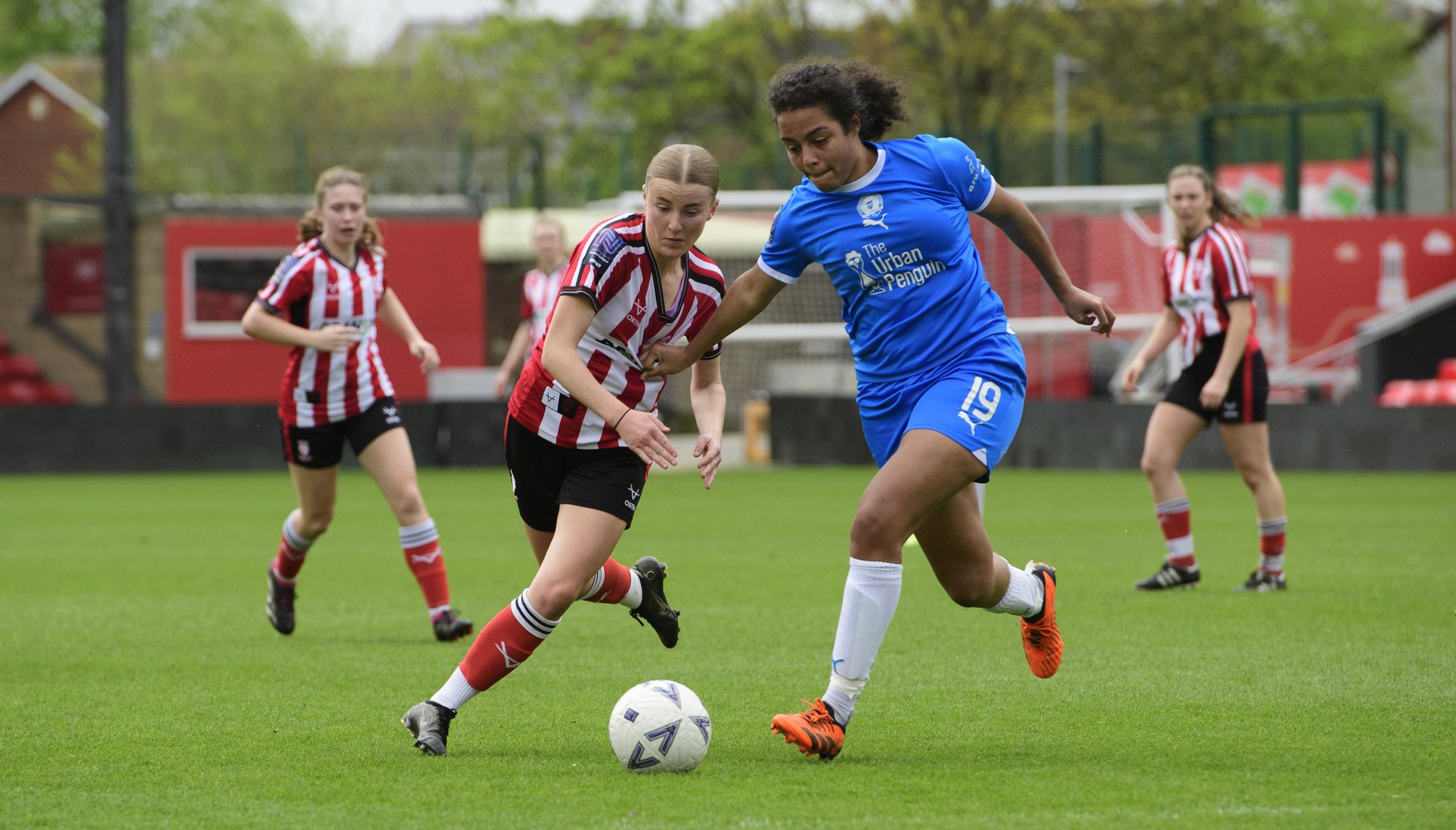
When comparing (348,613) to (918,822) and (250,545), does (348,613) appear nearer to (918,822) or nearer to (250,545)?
(250,545)

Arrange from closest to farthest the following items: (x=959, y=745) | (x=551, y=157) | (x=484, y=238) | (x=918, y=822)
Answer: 1. (x=918, y=822)
2. (x=959, y=745)
3. (x=484, y=238)
4. (x=551, y=157)

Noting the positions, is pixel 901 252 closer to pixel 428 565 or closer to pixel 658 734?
pixel 658 734

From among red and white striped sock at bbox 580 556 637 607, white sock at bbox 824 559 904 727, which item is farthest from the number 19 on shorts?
red and white striped sock at bbox 580 556 637 607

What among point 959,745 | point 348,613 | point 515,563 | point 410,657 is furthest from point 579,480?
point 515,563

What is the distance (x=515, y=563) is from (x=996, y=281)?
11.3 meters

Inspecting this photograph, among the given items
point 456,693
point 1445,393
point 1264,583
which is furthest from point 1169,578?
point 1445,393

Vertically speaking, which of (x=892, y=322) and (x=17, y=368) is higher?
(x=892, y=322)

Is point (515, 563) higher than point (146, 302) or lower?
lower

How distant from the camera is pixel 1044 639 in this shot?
5723mm

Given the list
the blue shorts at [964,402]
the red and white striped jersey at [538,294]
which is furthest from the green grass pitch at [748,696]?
the red and white striped jersey at [538,294]

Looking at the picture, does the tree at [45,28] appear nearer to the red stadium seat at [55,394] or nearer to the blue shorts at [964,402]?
the red stadium seat at [55,394]

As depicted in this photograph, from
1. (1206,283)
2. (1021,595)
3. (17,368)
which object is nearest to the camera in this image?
(1021,595)

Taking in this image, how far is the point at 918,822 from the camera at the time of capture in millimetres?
4180

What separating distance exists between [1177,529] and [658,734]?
516 cm
